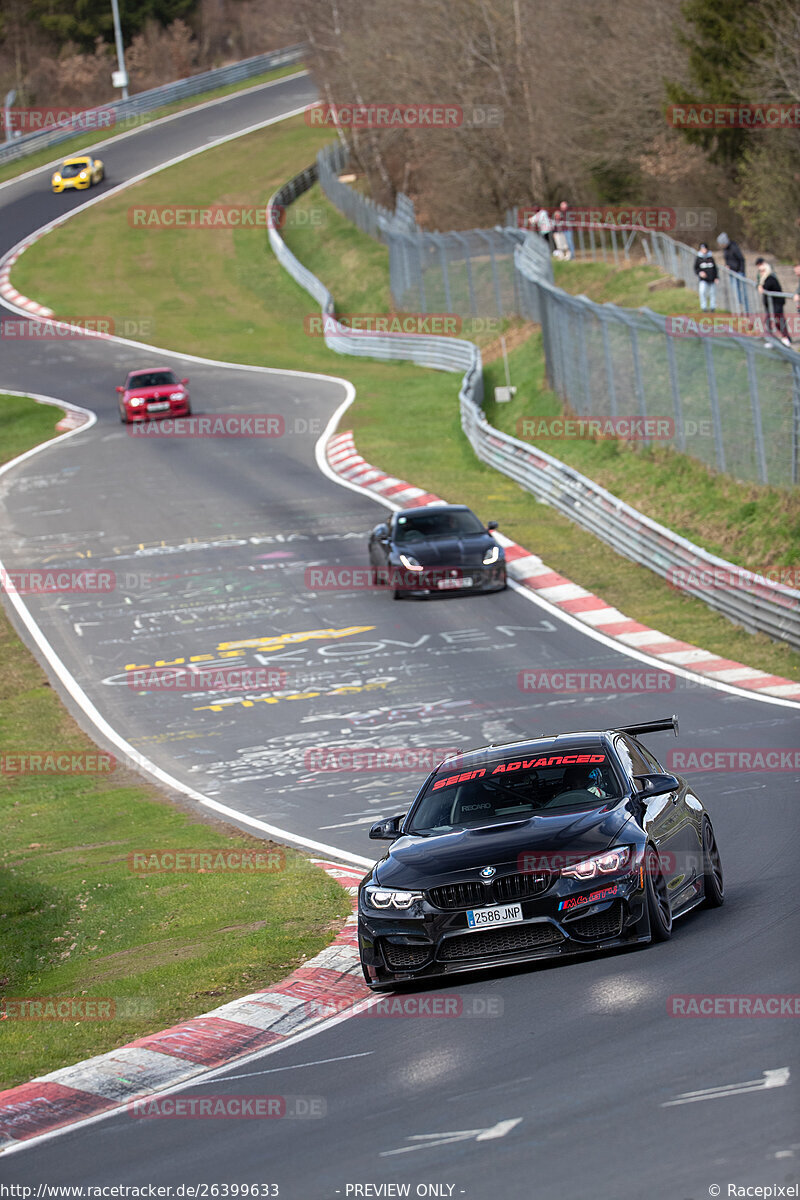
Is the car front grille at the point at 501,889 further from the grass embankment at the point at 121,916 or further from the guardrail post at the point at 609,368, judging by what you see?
the guardrail post at the point at 609,368

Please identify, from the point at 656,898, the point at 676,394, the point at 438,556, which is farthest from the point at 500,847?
the point at 676,394

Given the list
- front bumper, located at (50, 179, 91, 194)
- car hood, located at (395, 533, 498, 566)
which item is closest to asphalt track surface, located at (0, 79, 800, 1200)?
car hood, located at (395, 533, 498, 566)

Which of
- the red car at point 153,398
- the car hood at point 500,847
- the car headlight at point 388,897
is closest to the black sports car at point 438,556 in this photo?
the car hood at point 500,847

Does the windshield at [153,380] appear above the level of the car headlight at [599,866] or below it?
above

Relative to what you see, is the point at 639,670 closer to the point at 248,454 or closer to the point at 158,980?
the point at 158,980

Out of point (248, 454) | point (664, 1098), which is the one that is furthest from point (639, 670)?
point (248, 454)

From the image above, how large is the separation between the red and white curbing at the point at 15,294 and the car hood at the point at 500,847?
171 feet

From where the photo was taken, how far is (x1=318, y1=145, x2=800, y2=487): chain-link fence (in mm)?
22547

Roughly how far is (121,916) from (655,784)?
4.75 m

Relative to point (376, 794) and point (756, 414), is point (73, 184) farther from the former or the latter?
point (376, 794)

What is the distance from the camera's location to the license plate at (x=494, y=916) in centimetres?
885

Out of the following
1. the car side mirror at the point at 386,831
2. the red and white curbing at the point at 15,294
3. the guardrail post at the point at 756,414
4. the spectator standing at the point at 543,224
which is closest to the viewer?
the car side mirror at the point at 386,831

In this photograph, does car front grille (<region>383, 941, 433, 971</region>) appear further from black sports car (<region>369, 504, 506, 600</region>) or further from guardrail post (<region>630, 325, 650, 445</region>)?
guardrail post (<region>630, 325, 650, 445</region>)

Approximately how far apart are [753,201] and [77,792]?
30.6 metres
